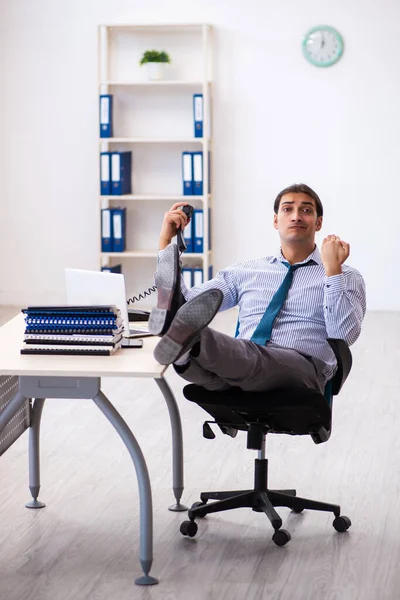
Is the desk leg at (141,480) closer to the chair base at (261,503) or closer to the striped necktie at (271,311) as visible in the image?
the chair base at (261,503)

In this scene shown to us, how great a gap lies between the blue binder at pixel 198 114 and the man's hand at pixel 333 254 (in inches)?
163

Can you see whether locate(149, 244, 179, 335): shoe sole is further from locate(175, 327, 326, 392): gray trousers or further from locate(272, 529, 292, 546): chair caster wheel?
locate(272, 529, 292, 546): chair caster wheel

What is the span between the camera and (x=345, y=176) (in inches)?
280

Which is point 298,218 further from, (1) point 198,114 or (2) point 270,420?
(1) point 198,114

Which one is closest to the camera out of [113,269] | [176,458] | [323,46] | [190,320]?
[190,320]

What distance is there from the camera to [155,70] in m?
6.95

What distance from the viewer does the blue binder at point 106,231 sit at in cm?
706

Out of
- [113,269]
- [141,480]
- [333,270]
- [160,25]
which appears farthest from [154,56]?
[141,480]

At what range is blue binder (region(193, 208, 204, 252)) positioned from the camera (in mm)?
7004

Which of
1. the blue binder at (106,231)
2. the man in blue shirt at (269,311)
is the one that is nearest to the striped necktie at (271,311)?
the man in blue shirt at (269,311)

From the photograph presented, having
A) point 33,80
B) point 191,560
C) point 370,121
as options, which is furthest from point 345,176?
point 191,560

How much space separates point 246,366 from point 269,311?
0.42 m

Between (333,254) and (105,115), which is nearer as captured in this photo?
(333,254)

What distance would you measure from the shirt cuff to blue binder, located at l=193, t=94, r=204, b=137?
4185 millimetres
